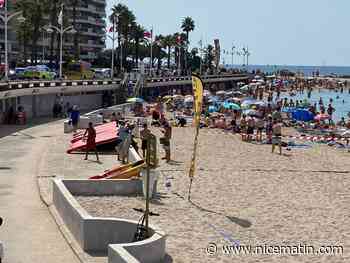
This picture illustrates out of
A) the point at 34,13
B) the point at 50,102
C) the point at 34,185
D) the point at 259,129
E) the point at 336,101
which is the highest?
the point at 34,13

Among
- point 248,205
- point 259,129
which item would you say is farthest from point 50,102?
point 248,205

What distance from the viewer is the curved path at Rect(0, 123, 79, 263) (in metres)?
10.8

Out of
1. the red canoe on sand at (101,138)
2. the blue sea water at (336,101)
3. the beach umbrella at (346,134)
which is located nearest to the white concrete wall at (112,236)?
the red canoe on sand at (101,138)

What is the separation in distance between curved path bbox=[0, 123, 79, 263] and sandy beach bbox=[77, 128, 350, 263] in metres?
1.34

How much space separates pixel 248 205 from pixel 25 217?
546cm

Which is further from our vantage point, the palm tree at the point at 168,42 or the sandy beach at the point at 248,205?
the palm tree at the point at 168,42

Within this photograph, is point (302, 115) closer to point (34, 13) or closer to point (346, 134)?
point (346, 134)

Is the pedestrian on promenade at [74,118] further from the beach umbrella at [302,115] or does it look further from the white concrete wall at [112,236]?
the beach umbrella at [302,115]

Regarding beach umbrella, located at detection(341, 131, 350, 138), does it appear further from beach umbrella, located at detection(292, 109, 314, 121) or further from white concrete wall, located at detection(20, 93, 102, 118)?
white concrete wall, located at detection(20, 93, 102, 118)

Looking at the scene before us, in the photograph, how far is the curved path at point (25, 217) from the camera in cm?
1083

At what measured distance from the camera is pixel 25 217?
13281mm

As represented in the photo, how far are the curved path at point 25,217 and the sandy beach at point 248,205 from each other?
1.34 m

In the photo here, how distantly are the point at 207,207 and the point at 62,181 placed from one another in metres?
3.38

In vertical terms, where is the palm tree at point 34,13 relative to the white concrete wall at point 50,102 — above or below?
above
